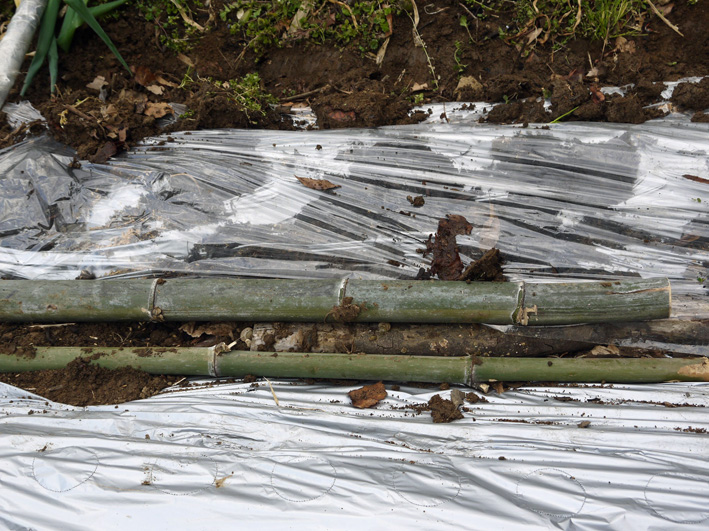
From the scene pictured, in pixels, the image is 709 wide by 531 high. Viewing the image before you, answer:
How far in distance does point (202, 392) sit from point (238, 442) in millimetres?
297

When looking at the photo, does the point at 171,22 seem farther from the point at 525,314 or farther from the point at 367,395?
the point at 525,314

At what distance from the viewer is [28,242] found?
212cm

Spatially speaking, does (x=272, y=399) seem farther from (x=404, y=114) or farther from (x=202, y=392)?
(x=404, y=114)

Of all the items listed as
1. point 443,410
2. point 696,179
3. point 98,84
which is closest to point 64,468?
point 443,410

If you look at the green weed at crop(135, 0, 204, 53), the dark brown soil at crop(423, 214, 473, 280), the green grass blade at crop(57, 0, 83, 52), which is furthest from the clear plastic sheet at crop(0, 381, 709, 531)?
the green weed at crop(135, 0, 204, 53)

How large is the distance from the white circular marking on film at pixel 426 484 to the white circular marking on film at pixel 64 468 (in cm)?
95

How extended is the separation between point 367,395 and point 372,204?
0.78m

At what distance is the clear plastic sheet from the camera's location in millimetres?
1396

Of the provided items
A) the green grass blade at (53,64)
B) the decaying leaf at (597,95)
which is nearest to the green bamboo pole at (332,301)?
the decaying leaf at (597,95)

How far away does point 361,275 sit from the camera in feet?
6.59

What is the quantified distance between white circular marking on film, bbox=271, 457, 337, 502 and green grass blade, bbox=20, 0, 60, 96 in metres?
2.19

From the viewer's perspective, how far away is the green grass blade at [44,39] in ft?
7.81

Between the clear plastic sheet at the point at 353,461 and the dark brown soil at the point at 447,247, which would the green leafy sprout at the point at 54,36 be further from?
the dark brown soil at the point at 447,247

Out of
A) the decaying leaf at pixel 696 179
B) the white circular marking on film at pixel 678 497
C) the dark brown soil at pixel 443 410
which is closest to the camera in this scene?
the white circular marking on film at pixel 678 497
